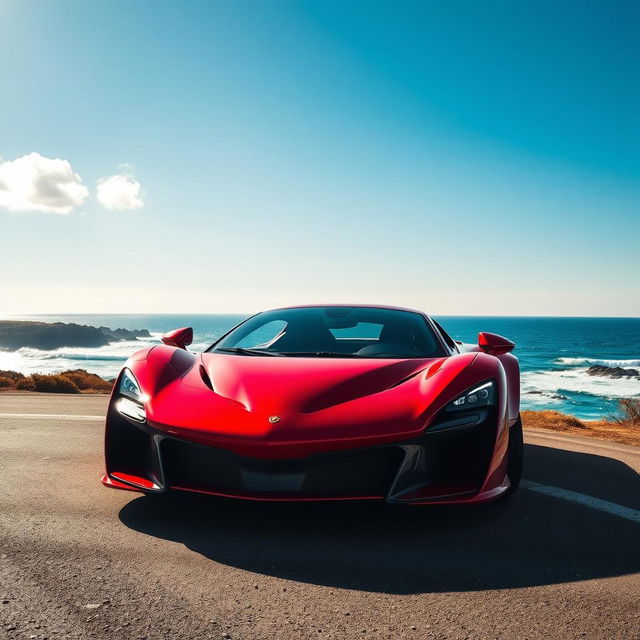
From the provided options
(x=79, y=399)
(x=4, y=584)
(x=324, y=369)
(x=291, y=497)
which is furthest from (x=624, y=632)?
(x=79, y=399)

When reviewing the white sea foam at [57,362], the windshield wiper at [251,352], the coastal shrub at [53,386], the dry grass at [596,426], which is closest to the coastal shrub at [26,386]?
the coastal shrub at [53,386]

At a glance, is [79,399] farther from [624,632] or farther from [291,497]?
[624,632]

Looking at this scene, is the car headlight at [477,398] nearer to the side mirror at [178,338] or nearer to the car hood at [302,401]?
the car hood at [302,401]

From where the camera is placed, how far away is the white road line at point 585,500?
3335 mm

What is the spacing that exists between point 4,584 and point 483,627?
5.64 feet

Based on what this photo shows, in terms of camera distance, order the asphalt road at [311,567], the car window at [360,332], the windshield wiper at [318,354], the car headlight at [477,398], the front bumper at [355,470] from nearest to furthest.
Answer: the asphalt road at [311,567]
the front bumper at [355,470]
the car headlight at [477,398]
the windshield wiper at [318,354]
the car window at [360,332]

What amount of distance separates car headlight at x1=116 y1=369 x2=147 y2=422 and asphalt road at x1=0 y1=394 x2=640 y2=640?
530 millimetres

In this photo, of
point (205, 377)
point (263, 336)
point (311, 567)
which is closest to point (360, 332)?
point (263, 336)

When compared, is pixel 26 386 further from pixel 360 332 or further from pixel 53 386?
pixel 360 332

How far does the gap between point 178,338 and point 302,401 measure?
5.78 ft

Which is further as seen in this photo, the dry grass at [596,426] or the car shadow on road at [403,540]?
the dry grass at [596,426]

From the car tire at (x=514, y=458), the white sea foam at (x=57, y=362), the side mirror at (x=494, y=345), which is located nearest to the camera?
the car tire at (x=514, y=458)

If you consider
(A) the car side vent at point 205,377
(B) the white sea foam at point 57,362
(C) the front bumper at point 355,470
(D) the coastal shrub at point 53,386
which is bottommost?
(B) the white sea foam at point 57,362

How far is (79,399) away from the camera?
9180 mm
